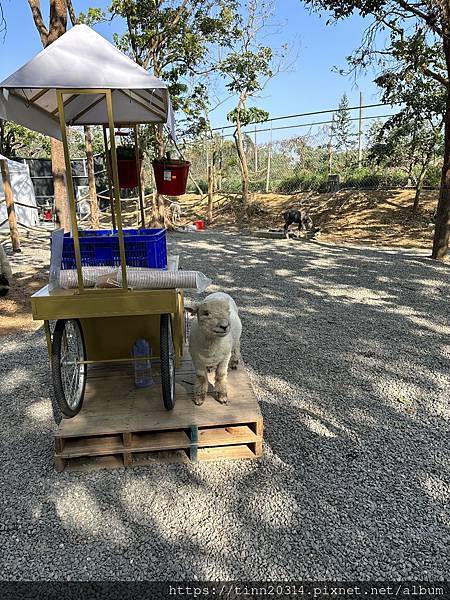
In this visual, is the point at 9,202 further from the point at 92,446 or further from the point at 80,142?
the point at 80,142

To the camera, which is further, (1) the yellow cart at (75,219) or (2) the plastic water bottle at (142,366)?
(2) the plastic water bottle at (142,366)

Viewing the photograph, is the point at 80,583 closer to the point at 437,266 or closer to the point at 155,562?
the point at 155,562

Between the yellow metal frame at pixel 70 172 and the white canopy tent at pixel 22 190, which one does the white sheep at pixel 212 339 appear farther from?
the white canopy tent at pixel 22 190

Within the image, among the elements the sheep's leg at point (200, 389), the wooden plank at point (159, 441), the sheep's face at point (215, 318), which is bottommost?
the wooden plank at point (159, 441)

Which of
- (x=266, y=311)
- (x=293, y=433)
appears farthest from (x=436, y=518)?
(x=266, y=311)

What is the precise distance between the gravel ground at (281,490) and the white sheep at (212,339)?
0.49 metres

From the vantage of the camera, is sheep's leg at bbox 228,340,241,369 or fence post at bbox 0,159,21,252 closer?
sheep's leg at bbox 228,340,241,369

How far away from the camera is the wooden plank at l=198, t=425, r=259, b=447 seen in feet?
8.23

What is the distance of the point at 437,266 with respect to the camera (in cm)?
816

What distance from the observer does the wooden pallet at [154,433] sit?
246cm

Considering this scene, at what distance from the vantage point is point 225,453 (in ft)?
8.39

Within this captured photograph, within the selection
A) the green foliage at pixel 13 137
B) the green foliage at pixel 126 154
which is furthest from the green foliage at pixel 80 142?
the green foliage at pixel 126 154

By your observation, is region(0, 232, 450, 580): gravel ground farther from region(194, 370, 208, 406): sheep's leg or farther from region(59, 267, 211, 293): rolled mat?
region(59, 267, 211, 293): rolled mat

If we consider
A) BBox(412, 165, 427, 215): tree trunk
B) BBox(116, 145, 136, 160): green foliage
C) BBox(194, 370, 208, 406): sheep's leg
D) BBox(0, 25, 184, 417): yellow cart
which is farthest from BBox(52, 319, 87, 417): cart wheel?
BBox(412, 165, 427, 215): tree trunk
